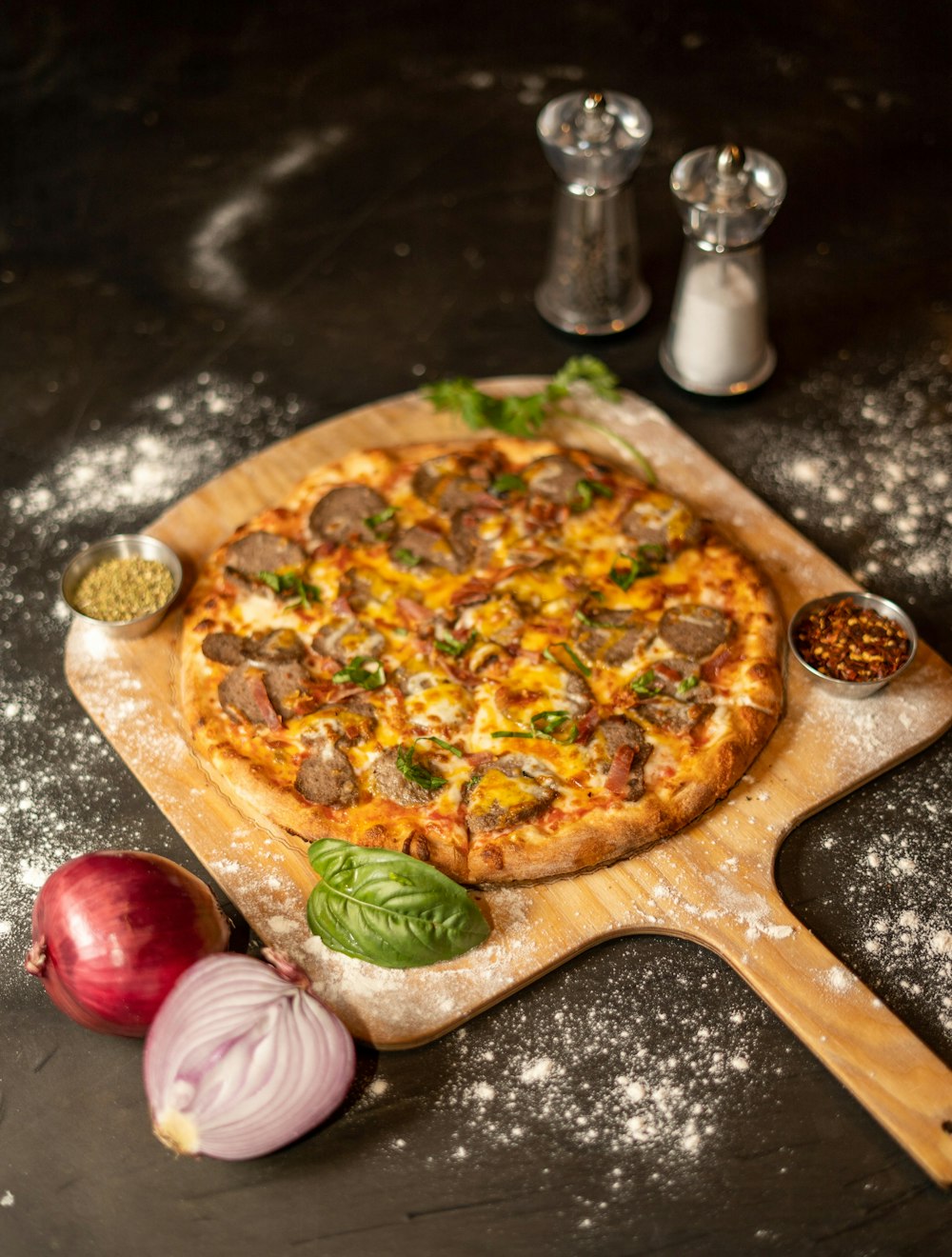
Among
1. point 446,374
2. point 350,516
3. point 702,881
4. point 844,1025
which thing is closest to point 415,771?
point 702,881

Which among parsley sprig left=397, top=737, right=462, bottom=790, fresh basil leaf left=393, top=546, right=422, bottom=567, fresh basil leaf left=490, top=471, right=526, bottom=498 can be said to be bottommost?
parsley sprig left=397, top=737, right=462, bottom=790

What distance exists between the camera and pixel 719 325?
16.2 ft

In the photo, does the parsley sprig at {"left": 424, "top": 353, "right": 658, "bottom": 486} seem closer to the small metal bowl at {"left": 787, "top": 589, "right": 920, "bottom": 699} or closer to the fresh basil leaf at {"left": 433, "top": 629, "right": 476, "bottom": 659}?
the small metal bowl at {"left": 787, "top": 589, "right": 920, "bottom": 699}

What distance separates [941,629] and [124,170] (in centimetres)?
419

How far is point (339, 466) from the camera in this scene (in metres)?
4.78

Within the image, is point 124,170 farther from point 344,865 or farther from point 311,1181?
point 311,1181

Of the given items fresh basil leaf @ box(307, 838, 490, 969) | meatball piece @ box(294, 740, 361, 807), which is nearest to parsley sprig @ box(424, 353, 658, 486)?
meatball piece @ box(294, 740, 361, 807)

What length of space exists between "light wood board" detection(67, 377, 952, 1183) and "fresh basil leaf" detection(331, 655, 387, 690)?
1.64 feet

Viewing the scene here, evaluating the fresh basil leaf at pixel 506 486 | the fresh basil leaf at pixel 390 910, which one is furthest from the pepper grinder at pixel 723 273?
the fresh basil leaf at pixel 390 910

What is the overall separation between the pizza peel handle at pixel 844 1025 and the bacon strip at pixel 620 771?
0.42 meters

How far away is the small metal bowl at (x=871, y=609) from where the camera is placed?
13.4 ft

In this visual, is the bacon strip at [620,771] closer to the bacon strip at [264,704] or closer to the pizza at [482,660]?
the pizza at [482,660]

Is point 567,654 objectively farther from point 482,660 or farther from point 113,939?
point 113,939

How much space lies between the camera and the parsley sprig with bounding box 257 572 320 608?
14.3 feet
